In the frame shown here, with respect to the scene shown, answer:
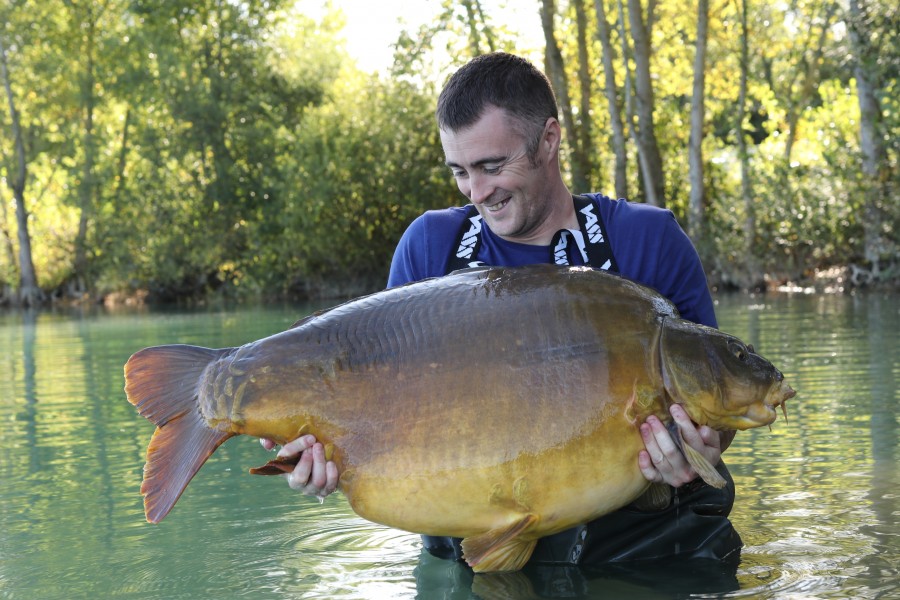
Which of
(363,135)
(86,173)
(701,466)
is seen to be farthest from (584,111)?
(701,466)

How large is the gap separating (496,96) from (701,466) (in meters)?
1.38

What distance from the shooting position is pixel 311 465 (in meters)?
3.32

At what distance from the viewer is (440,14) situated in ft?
95.6

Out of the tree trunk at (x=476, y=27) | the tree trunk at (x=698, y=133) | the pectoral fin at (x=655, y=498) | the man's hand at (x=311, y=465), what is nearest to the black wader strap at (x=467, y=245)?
the pectoral fin at (x=655, y=498)

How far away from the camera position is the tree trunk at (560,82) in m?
26.9

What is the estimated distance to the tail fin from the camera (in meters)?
3.24

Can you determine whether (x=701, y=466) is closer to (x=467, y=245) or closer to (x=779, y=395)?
(x=779, y=395)

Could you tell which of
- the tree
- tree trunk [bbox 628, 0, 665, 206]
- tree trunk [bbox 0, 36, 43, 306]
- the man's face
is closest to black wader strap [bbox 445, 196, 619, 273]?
the man's face

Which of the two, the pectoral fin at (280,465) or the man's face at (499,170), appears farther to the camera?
the man's face at (499,170)

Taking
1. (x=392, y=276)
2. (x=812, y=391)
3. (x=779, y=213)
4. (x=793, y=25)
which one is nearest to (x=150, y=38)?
(x=793, y=25)

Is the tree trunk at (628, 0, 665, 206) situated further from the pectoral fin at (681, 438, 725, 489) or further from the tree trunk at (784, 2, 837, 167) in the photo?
the pectoral fin at (681, 438, 725, 489)

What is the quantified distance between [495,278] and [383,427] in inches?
22.7

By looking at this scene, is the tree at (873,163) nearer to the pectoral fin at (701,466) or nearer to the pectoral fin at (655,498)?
the pectoral fin at (655,498)

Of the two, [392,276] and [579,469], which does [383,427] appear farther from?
[392,276]
